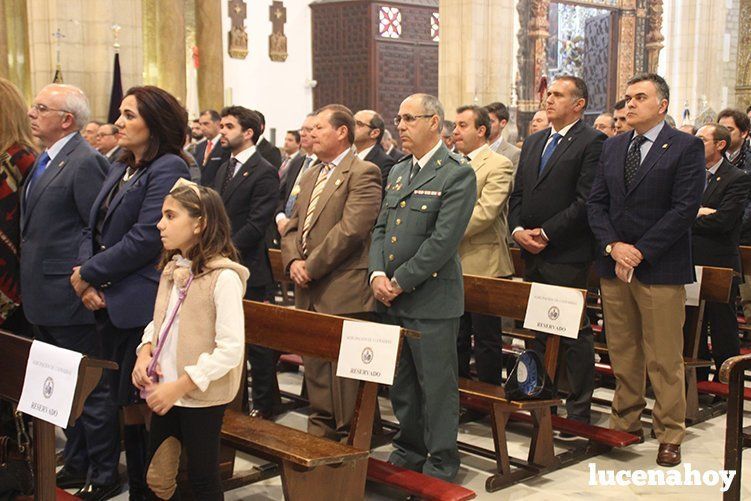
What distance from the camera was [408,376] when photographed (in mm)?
4141

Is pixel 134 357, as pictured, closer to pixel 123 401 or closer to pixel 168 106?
pixel 123 401

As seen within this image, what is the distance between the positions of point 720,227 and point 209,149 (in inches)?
187

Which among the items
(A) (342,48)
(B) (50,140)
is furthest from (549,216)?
(A) (342,48)

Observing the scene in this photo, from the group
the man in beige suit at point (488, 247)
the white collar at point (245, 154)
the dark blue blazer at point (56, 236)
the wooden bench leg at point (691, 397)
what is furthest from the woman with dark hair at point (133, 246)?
the wooden bench leg at point (691, 397)

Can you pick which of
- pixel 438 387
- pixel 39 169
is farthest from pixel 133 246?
pixel 438 387

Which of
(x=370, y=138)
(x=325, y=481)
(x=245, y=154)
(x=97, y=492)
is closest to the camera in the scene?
(x=325, y=481)

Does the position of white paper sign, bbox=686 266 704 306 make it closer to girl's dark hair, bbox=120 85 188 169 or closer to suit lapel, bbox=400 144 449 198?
suit lapel, bbox=400 144 449 198

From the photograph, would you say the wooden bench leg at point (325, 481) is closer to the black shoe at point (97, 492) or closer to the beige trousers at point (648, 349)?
the black shoe at point (97, 492)

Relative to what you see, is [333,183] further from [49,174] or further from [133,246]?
[49,174]

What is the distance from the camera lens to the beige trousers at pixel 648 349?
14.3 ft

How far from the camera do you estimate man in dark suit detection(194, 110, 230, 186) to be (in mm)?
6898

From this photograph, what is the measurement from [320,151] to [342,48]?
12494 mm

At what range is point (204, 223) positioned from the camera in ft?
10.2

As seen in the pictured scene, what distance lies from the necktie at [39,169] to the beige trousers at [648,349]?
9.32 ft
